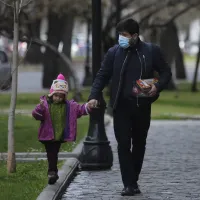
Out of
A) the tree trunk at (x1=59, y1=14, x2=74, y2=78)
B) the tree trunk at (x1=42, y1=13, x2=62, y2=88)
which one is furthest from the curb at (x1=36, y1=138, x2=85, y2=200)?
the tree trunk at (x1=59, y1=14, x2=74, y2=78)

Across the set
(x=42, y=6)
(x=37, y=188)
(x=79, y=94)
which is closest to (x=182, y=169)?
(x=37, y=188)

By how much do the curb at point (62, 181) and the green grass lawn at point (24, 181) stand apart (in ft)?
0.32

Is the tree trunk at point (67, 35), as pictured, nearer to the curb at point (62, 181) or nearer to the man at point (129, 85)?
the curb at point (62, 181)

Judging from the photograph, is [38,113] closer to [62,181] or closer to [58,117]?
[58,117]

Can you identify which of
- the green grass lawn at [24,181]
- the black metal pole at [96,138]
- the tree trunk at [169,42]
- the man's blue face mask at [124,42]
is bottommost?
the green grass lawn at [24,181]

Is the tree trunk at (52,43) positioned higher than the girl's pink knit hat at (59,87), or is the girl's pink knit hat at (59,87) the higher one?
the tree trunk at (52,43)

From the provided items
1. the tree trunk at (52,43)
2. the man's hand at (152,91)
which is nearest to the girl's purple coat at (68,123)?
the man's hand at (152,91)

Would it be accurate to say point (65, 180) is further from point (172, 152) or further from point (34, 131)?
point (34, 131)

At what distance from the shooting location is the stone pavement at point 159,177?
1005 cm

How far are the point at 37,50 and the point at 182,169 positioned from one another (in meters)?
52.8

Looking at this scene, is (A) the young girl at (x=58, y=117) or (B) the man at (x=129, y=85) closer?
(B) the man at (x=129, y=85)

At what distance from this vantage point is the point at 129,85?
386 inches

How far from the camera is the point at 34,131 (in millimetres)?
18016

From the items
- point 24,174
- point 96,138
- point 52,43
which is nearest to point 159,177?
point 96,138
